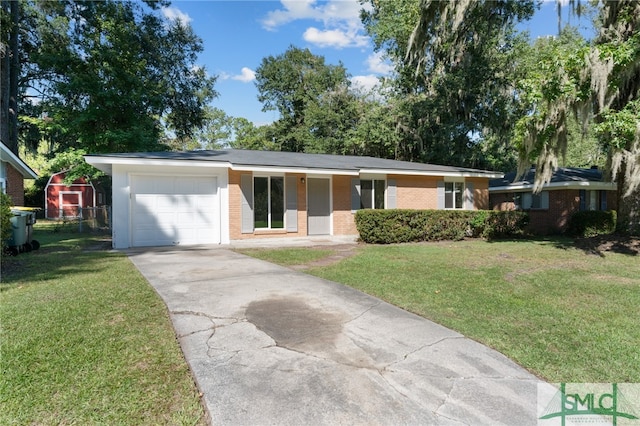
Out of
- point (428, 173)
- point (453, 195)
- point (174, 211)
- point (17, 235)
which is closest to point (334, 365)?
point (174, 211)

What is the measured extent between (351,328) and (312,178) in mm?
10101

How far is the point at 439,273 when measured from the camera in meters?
7.37

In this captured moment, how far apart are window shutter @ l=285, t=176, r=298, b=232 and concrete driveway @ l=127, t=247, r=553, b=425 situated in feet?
25.9

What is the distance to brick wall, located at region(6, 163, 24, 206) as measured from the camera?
622 inches

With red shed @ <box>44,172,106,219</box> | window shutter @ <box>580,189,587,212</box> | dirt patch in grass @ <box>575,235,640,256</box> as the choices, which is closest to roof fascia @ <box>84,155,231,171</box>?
dirt patch in grass @ <box>575,235,640,256</box>

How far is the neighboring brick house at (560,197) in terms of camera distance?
57.2ft

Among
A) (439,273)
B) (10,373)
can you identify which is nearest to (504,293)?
(439,273)

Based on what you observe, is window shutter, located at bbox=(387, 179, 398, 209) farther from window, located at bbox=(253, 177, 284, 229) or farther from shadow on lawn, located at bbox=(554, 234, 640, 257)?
shadow on lawn, located at bbox=(554, 234, 640, 257)

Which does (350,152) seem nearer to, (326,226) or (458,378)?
(326,226)

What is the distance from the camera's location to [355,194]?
14.5 m

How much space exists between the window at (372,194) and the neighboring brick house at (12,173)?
13820 millimetres

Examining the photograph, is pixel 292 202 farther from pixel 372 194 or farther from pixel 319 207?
pixel 372 194

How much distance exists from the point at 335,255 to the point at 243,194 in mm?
4488

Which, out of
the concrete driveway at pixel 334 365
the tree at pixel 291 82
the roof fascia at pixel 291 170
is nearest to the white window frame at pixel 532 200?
the roof fascia at pixel 291 170
